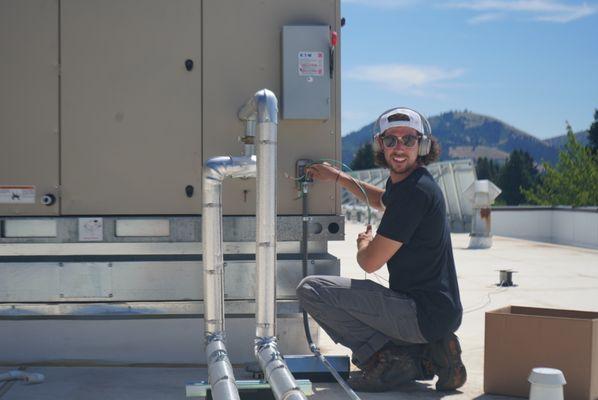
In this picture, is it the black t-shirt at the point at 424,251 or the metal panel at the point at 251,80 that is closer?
the black t-shirt at the point at 424,251

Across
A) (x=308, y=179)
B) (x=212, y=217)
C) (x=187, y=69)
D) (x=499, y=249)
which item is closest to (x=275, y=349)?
(x=212, y=217)

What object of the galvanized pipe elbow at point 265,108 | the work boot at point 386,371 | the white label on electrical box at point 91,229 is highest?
the galvanized pipe elbow at point 265,108

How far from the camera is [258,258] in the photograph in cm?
321

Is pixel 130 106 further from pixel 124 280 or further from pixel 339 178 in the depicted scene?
pixel 339 178

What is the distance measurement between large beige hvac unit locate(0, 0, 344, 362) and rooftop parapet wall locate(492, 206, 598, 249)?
11.0 m

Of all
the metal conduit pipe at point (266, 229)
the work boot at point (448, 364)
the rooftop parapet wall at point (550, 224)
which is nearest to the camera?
the metal conduit pipe at point (266, 229)

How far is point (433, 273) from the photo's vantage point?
3662 millimetres

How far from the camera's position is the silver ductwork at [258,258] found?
2.94 m

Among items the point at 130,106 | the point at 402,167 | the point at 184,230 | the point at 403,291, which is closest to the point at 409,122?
the point at 402,167

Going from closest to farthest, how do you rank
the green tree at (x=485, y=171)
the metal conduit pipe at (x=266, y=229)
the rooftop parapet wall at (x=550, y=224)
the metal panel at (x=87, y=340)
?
the metal conduit pipe at (x=266, y=229)
the metal panel at (x=87, y=340)
the rooftop parapet wall at (x=550, y=224)
the green tree at (x=485, y=171)

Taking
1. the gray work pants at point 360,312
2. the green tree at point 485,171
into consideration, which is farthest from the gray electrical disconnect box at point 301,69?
the green tree at point 485,171

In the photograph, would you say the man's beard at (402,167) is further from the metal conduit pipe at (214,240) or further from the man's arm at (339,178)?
the metal conduit pipe at (214,240)

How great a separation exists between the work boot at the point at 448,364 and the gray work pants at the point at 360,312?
0.13 m

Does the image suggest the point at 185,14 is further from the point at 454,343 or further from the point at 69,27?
the point at 454,343
